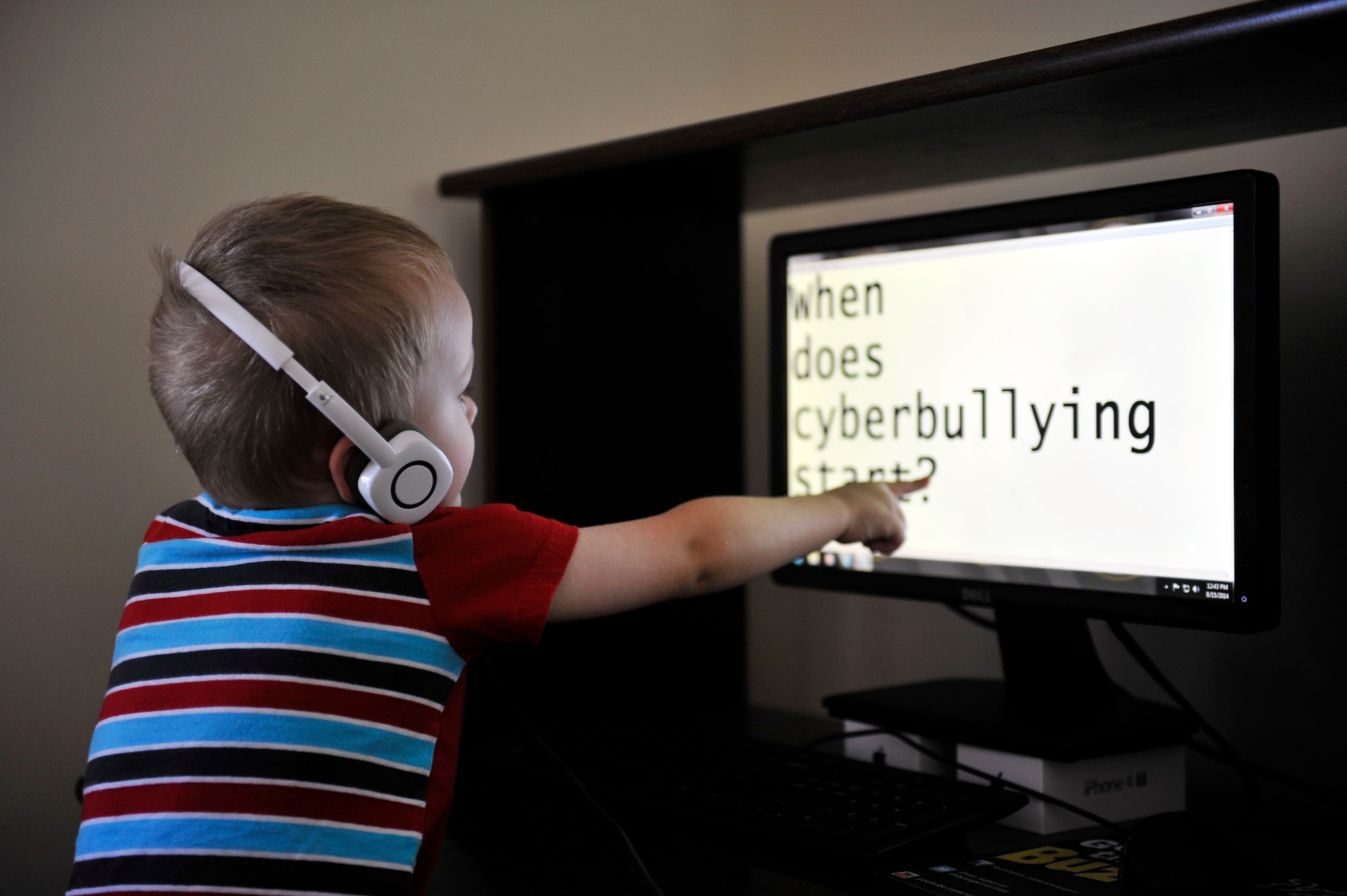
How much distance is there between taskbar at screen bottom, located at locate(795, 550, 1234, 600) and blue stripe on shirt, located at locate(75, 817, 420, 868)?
1.53ft

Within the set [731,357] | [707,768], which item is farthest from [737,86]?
[707,768]

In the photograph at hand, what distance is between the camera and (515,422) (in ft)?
3.59

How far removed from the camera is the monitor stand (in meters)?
0.82

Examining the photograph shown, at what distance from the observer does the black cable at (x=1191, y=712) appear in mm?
878

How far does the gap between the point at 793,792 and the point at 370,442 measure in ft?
1.32

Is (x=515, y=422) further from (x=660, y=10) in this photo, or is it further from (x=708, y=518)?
(x=660, y=10)

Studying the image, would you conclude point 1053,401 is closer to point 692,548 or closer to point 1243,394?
point 1243,394

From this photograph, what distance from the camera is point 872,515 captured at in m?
0.85

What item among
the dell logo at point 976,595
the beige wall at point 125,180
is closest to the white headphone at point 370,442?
the beige wall at point 125,180

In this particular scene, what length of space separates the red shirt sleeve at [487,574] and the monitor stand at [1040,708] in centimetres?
40

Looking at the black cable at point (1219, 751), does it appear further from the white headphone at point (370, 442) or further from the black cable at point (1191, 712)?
the white headphone at point (370, 442)

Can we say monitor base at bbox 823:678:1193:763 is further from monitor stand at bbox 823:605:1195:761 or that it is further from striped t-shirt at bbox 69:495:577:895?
striped t-shirt at bbox 69:495:577:895

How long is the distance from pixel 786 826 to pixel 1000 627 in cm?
31

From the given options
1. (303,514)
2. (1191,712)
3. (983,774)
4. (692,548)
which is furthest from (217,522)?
(1191,712)
